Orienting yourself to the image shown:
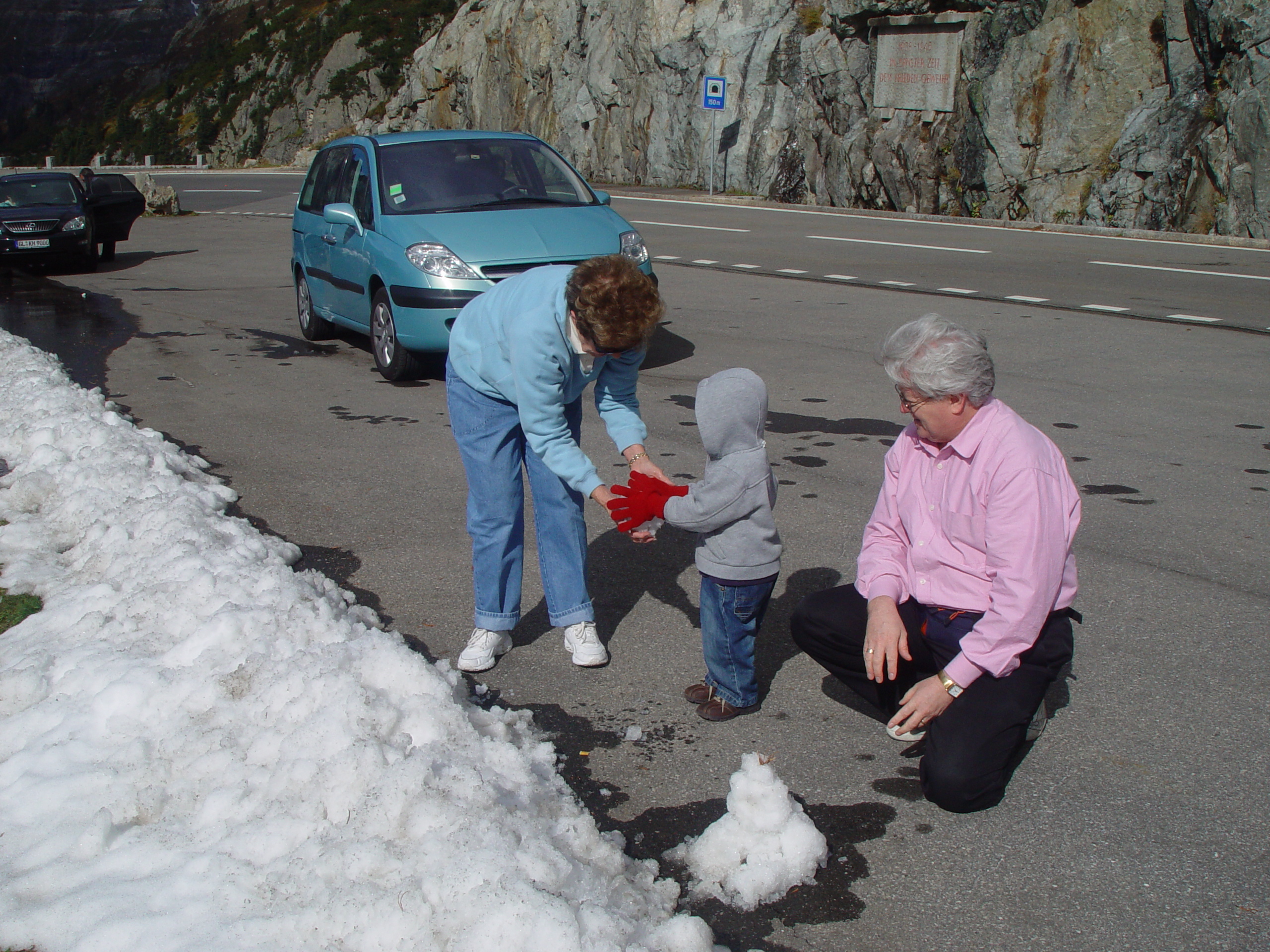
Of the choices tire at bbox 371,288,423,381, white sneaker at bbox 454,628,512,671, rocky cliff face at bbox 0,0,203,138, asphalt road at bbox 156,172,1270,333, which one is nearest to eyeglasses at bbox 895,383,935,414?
white sneaker at bbox 454,628,512,671

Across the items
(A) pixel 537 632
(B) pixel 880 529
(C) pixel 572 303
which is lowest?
(A) pixel 537 632

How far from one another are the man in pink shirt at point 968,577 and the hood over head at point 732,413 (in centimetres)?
Answer: 38

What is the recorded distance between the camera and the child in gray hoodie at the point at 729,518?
129 inches

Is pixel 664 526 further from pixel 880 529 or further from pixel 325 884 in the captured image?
pixel 325 884

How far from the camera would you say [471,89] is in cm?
4444

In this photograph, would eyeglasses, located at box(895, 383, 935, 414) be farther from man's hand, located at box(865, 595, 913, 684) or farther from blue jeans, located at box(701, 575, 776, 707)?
blue jeans, located at box(701, 575, 776, 707)

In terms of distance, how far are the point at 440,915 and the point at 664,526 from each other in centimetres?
313

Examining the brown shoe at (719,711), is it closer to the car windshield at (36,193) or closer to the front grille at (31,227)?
the front grille at (31,227)

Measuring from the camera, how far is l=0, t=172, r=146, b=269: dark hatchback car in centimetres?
1609

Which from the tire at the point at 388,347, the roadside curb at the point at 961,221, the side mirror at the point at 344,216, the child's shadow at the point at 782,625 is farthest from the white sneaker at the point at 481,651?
the roadside curb at the point at 961,221

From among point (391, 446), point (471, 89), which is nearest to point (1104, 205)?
point (391, 446)

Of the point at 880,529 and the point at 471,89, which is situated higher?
the point at 471,89

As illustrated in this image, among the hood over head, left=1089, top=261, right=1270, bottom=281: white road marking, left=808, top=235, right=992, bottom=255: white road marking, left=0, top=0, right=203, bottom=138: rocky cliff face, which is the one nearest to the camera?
the hood over head

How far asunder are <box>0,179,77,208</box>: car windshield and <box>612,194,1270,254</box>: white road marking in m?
12.3
